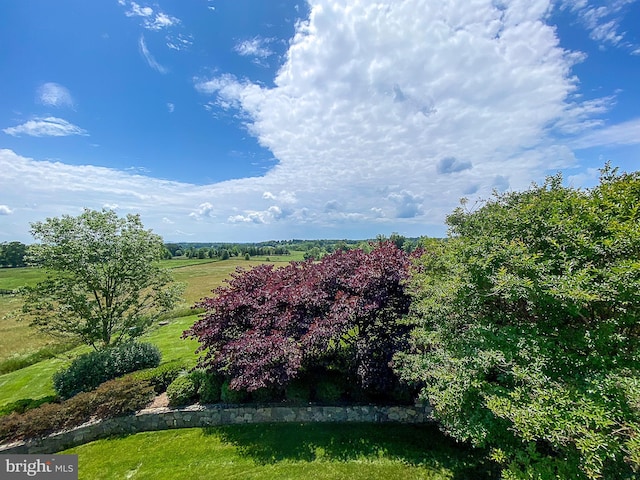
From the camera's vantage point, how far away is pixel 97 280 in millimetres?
12023

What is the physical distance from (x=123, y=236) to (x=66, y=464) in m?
8.18

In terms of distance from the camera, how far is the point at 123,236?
Result: 12852 mm

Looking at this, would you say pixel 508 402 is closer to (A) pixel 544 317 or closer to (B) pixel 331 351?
(A) pixel 544 317

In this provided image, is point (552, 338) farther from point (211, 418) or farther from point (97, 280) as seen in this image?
point (97, 280)

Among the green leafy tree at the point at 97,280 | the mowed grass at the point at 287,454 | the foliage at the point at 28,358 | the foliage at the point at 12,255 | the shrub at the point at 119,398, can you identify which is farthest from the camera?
the foliage at the point at 12,255

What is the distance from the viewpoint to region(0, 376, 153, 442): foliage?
8.30m

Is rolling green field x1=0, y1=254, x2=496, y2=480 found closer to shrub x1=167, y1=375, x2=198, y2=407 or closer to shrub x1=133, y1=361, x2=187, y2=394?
shrub x1=167, y1=375, x2=198, y2=407

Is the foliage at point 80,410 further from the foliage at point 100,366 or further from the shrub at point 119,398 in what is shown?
the foliage at point 100,366

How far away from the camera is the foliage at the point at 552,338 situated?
3.96m

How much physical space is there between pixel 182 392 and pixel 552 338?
976 centimetres

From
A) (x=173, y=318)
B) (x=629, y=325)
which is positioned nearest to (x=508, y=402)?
(x=629, y=325)

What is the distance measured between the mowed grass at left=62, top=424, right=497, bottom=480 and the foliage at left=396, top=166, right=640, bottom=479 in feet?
6.21

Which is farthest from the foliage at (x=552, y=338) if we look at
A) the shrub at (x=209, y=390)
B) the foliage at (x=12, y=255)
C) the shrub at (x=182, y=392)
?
the foliage at (x=12, y=255)

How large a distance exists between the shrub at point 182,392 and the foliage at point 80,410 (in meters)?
0.96
